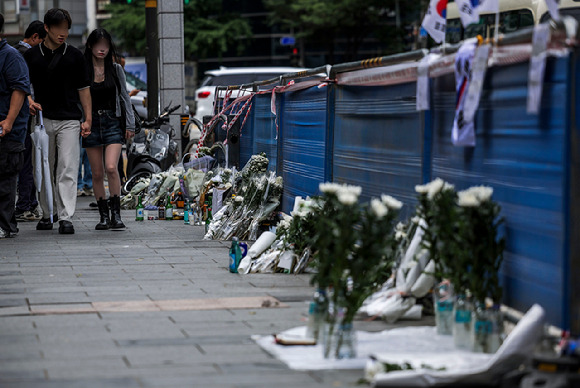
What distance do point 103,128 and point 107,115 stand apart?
0.14 m

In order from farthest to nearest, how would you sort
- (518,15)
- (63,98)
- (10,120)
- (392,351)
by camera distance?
(518,15)
(63,98)
(10,120)
(392,351)

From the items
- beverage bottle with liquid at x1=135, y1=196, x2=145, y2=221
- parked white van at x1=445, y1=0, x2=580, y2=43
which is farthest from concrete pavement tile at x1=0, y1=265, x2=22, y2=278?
parked white van at x1=445, y1=0, x2=580, y2=43

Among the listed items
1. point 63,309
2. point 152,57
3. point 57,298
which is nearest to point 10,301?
point 57,298

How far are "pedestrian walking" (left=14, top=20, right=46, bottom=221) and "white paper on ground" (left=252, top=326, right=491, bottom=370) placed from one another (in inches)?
277

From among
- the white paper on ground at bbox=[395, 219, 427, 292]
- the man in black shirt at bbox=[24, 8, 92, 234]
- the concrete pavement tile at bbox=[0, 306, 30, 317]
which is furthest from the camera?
the man in black shirt at bbox=[24, 8, 92, 234]

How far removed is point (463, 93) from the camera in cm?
563

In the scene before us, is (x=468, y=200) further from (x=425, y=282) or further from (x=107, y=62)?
(x=107, y=62)

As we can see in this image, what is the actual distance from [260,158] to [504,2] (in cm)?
531

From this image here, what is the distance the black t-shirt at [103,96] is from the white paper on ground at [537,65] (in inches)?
259

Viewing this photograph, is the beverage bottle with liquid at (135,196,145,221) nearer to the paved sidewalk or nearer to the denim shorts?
the denim shorts

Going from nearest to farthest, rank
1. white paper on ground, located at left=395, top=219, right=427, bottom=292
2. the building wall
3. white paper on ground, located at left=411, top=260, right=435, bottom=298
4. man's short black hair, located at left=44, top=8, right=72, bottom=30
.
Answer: white paper on ground, located at left=411, top=260, right=435, bottom=298 → white paper on ground, located at left=395, top=219, right=427, bottom=292 → man's short black hair, located at left=44, top=8, right=72, bottom=30 → the building wall

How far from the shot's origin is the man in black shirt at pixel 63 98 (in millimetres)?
10227

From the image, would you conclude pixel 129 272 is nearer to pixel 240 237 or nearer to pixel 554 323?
pixel 240 237

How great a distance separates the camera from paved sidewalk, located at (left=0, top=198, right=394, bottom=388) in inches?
179
